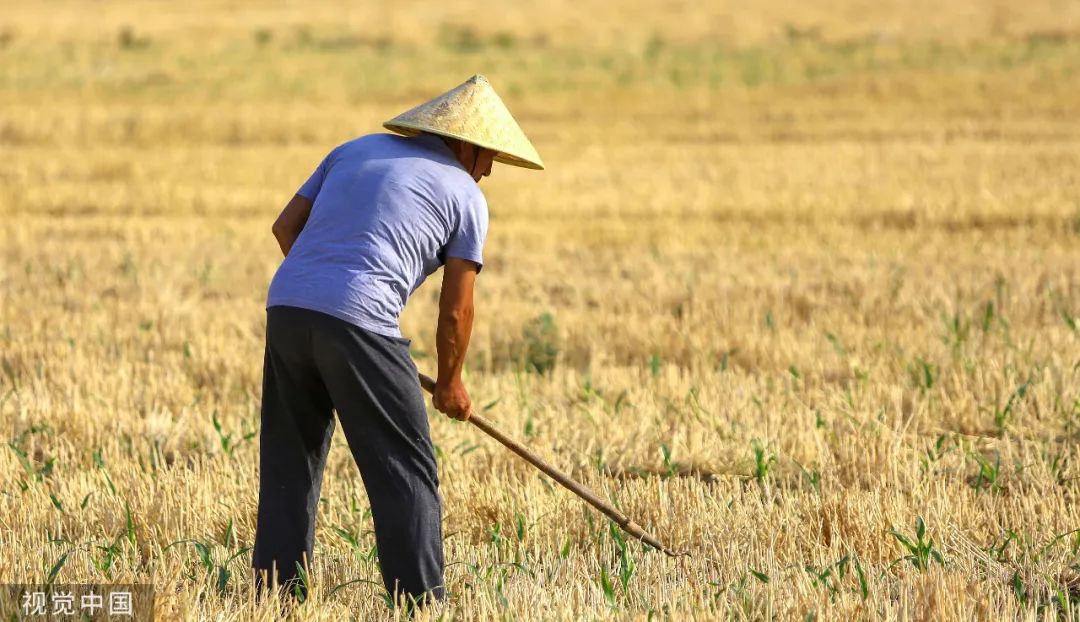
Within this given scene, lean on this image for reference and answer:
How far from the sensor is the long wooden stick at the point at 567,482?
4.44m

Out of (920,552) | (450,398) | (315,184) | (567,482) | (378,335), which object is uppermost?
(315,184)

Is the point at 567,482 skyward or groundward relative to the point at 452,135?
groundward

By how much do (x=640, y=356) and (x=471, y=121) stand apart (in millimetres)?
4276

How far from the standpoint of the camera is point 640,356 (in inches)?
328

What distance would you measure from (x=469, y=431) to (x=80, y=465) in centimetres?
175

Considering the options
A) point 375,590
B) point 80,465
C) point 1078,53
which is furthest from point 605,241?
point 1078,53

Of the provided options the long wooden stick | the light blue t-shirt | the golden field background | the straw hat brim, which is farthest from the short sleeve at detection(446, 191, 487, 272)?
the golden field background

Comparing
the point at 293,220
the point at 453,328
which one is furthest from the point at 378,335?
the point at 293,220

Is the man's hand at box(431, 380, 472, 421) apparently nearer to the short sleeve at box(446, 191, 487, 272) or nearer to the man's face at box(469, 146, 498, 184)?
the short sleeve at box(446, 191, 487, 272)

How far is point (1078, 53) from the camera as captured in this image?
29.8m

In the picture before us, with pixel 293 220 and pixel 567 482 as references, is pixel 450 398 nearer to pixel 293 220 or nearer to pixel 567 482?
pixel 567 482

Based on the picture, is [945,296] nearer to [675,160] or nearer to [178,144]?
[675,160]

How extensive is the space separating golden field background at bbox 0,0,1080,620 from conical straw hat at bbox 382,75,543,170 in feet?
4.50

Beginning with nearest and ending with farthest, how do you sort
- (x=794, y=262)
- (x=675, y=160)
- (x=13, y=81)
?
(x=794, y=262) → (x=675, y=160) → (x=13, y=81)
